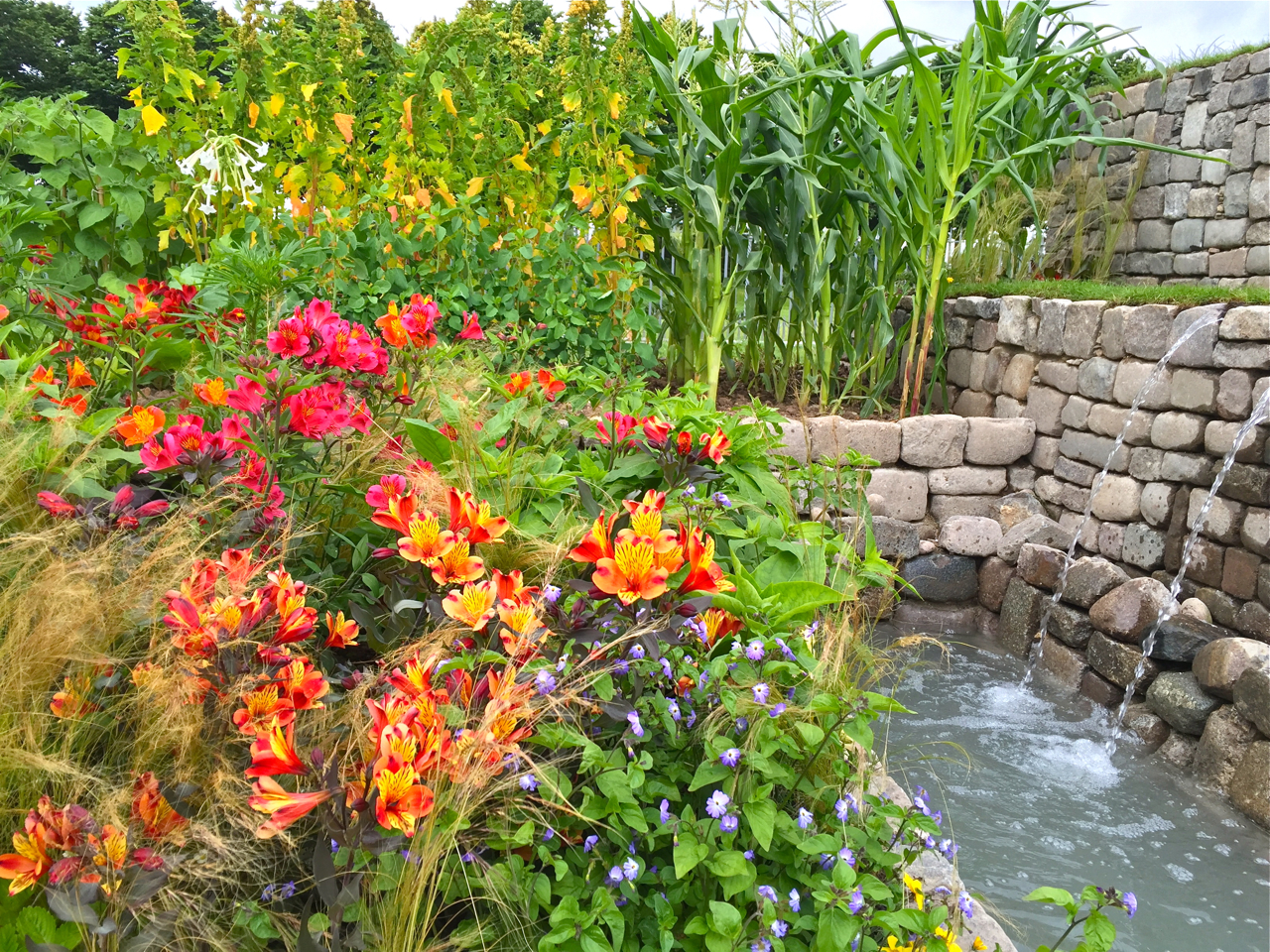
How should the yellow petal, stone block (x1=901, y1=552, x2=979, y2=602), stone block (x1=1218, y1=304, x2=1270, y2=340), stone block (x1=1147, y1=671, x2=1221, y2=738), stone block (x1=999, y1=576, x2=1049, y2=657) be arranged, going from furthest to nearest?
stone block (x1=901, y1=552, x2=979, y2=602)
stone block (x1=999, y1=576, x2=1049, y2=657)
stone block (x1=1218, y1=304, x2=1270, y2=340)
stone block (x1=1147, y1=671, x2=1221, y2=738)
the yellow petal

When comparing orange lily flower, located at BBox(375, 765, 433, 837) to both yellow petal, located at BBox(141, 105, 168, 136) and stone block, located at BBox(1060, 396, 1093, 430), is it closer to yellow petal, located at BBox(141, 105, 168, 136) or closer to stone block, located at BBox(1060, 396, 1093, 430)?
yellow petal, located at BBox(141, 105, 168, 136)

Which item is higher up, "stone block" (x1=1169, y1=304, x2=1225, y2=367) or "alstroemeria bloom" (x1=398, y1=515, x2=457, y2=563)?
"stone block" (x1=1169, y1=304, x2=1225, y2=367)

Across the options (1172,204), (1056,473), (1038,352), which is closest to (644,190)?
(1038,352)

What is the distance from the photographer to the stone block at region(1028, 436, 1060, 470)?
4.73 meters

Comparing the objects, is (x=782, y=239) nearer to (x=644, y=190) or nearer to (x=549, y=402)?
(x=644, y=190)

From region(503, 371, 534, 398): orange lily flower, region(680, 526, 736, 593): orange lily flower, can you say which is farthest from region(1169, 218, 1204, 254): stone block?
region(680, 526, 736, 593): orange lily flower

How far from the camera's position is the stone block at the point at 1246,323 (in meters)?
3.58

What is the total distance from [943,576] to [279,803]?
157 inches

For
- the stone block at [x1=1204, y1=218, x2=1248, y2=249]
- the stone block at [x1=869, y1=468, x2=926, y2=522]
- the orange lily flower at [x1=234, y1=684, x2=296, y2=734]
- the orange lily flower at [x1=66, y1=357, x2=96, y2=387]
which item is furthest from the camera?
the stone block at [x1=1204, y1=218, x2=1248, y2=249]

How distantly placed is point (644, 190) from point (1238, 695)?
3286mm

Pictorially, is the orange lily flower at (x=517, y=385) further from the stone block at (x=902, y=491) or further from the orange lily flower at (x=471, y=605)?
the stone block at (x=902, y=491)

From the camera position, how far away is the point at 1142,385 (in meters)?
4.16

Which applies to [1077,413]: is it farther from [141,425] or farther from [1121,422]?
[141,425]

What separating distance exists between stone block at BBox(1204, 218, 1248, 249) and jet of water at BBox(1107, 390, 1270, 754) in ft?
12.2
